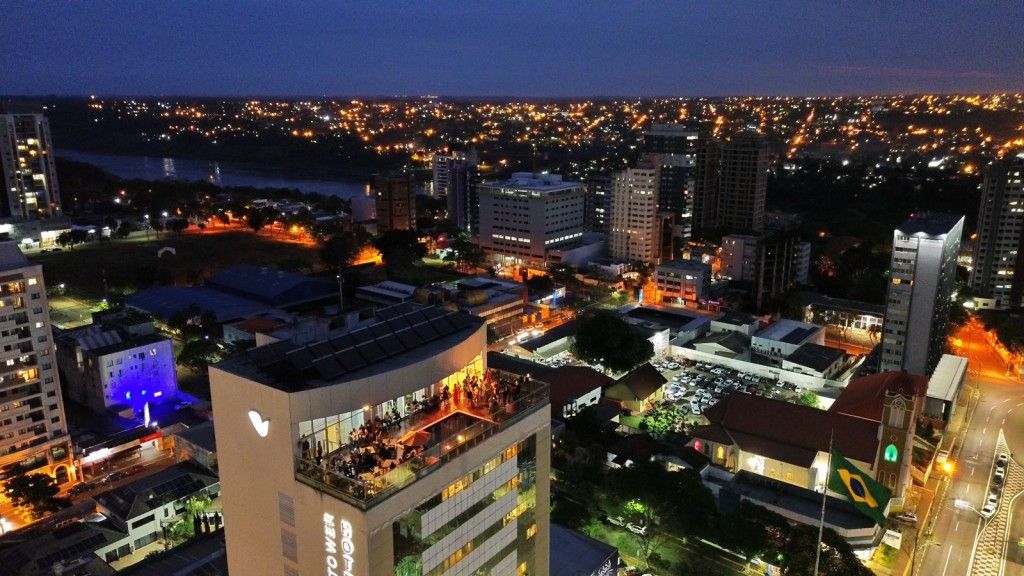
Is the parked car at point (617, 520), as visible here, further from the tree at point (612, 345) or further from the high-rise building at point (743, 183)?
the high-rise building at point (743, 183)

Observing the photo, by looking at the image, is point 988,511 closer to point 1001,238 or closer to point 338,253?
point 1001,238

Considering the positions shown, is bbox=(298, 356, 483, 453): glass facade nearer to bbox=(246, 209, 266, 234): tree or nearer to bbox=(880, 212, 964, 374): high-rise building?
bbox=(880, 212, 964, 374): high-rise building

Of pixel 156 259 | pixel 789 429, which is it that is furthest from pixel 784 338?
pixel 156 259

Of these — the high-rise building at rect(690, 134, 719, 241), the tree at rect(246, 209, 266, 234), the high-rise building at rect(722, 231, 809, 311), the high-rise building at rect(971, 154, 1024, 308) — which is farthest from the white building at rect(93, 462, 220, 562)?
the tree at rect(246, 209, 266, 234)

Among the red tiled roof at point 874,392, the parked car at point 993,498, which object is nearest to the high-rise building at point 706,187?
the red tiled roof at point 874,392

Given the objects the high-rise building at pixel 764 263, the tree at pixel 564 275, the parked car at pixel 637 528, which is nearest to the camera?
the parked car at pixel 637 528
